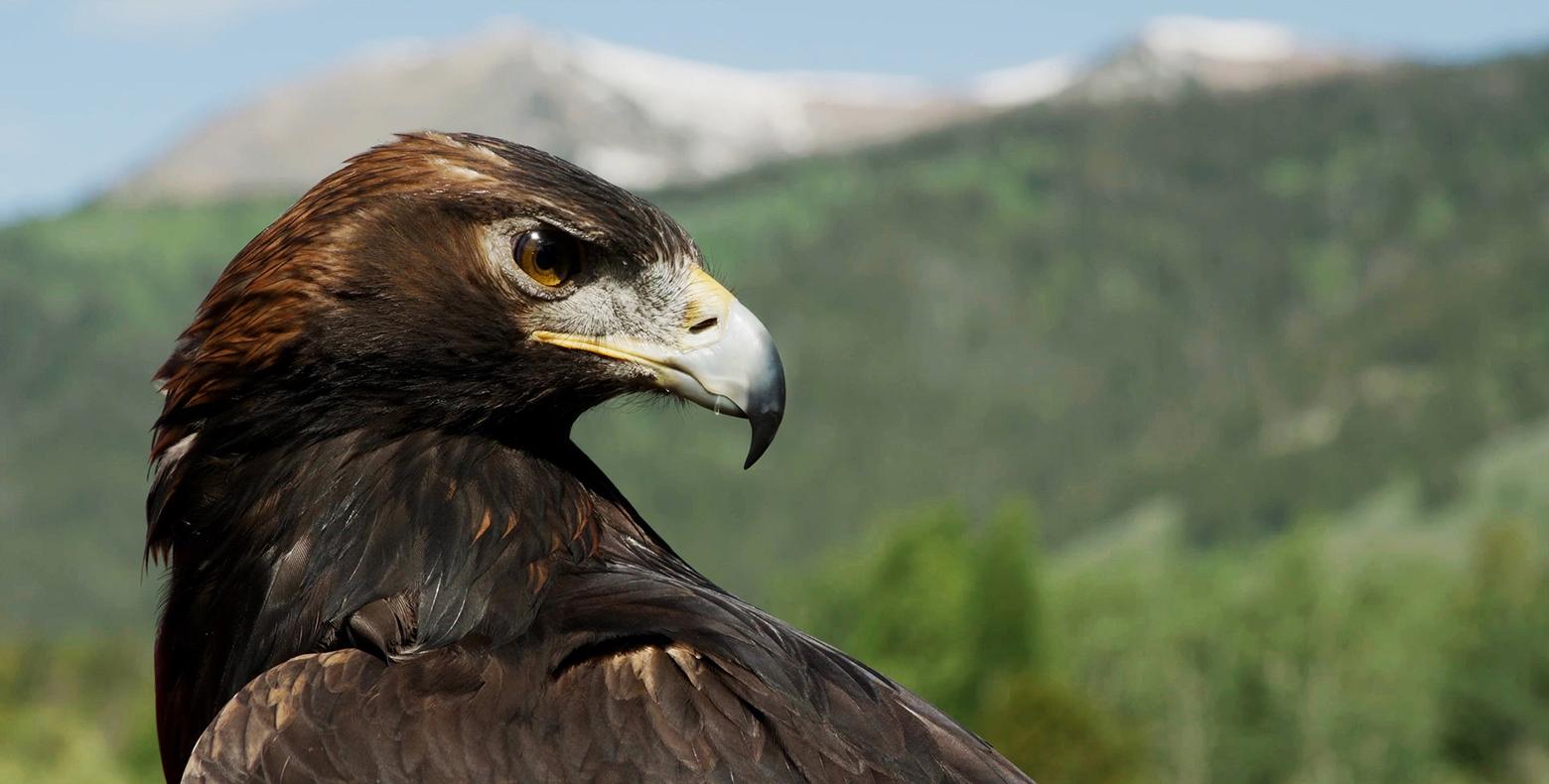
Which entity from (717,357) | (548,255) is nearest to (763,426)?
(717,357)

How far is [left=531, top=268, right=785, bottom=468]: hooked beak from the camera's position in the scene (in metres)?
3.75

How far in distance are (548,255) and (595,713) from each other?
1.04 meters

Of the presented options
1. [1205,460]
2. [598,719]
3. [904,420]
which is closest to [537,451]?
[598,719]

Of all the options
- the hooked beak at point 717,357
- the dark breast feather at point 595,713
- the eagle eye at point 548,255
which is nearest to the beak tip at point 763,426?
the hooked beak at point 717,357

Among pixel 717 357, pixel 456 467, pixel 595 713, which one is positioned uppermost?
pixel 717 357

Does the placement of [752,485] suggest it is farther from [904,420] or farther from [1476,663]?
[1476,663]

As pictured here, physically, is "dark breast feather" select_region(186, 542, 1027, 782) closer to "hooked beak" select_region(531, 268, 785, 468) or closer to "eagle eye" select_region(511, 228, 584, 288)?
"hooked beak" select_region(531, 268, 785, 468)

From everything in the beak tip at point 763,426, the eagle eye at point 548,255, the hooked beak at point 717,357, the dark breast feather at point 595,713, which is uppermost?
the eagle eye at point 548,255

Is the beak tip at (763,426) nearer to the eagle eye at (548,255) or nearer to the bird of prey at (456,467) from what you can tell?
the bird of prey at (456,467)

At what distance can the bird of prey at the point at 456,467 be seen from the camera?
3.51 metres

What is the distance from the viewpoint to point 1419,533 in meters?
125

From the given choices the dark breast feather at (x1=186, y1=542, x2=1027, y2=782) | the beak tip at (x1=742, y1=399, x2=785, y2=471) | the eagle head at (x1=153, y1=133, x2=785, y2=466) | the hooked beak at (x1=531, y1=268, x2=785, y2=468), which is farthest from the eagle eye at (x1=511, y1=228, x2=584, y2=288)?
the dark breast feather at (x1=186, y1=542, x2=1027, y2=782)

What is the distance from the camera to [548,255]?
3789 millimetres

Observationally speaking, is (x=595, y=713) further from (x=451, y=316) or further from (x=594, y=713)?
(x=451, y=316)
